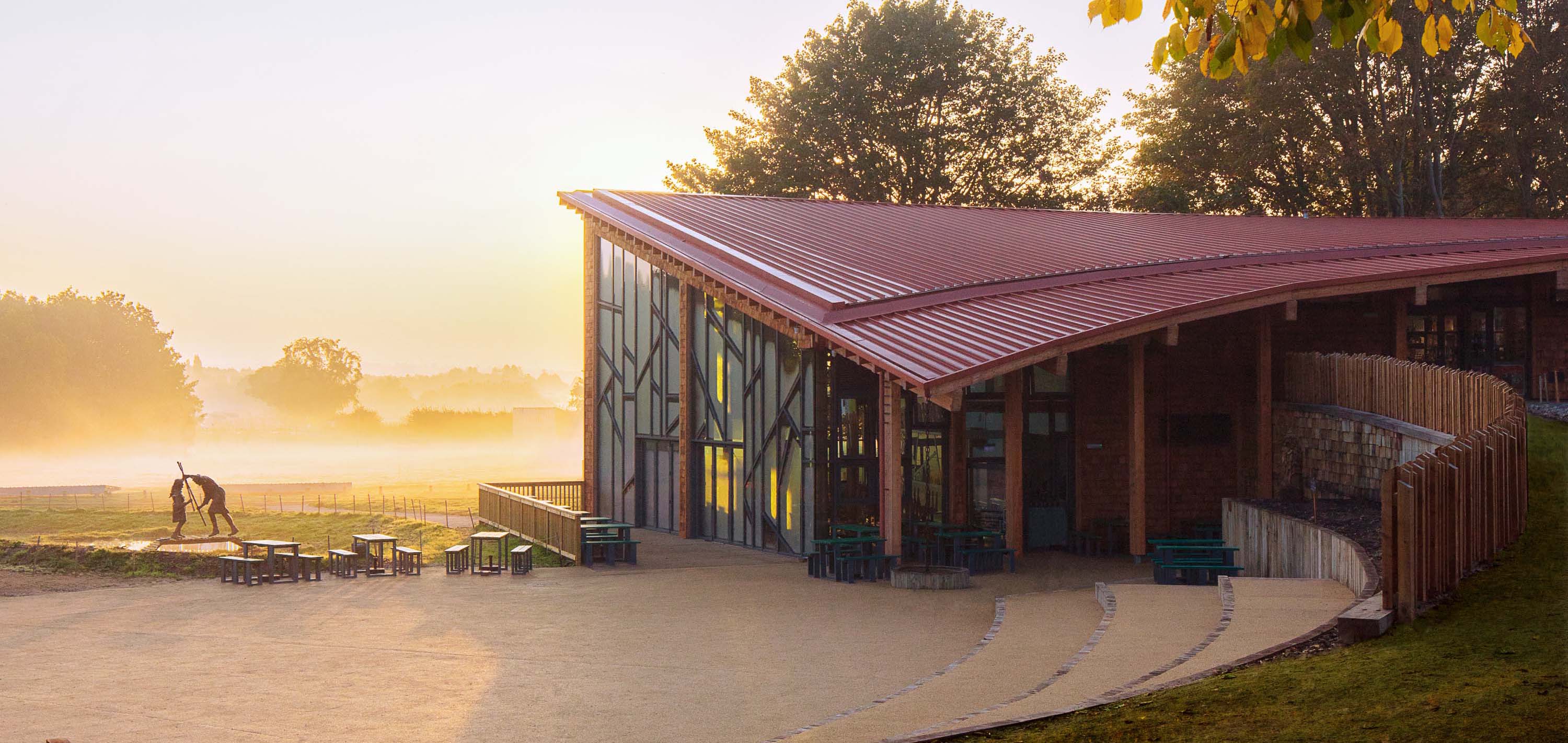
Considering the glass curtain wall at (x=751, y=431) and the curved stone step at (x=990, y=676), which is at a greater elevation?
the glass curtain wall at (x=751, y=431)

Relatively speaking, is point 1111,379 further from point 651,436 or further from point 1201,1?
point 1201,1

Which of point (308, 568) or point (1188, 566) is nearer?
point (1188, 566)

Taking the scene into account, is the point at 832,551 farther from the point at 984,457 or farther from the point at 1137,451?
the point at 1137,451

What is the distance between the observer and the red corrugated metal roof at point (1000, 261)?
18375 millimetres

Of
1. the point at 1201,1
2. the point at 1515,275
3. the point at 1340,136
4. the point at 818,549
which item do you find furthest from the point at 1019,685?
the point at 1340,136

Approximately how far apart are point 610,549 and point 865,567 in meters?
4.53

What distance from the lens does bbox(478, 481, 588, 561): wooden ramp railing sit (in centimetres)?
2195

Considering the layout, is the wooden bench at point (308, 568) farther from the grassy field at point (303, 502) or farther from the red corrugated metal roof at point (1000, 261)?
the grassy field at point (303, 502)

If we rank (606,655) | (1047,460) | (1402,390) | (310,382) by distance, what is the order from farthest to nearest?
(310,382) < (1047,460) < (1402,390) < (606,655)

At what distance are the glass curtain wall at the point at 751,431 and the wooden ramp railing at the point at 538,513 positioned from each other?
2669mm

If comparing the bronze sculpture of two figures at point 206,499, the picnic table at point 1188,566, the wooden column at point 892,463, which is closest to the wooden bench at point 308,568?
the bronze sculpture of two figures at point 206,499

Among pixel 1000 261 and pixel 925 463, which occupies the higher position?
pixel 1000 261

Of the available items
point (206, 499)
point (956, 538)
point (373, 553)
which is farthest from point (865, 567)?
point (206, 499)

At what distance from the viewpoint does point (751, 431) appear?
22891 mm
